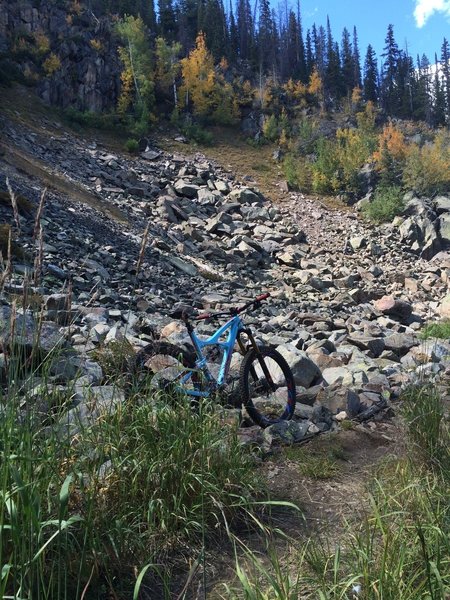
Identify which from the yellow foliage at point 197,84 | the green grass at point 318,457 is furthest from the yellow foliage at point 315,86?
the green grass at point 318,457

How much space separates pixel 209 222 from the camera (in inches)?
904

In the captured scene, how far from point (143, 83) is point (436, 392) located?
44130mm

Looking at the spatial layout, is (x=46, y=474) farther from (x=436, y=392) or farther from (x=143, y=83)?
(x=143, y=83)

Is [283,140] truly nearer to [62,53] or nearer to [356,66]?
[62,53]

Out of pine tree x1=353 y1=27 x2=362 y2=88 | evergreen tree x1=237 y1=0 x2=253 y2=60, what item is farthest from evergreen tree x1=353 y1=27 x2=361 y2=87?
evergreen tree x1=237 y1=0 x2=253 y2=60

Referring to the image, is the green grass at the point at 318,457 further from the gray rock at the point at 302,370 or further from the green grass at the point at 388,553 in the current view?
the gray rock at the point at 302,370

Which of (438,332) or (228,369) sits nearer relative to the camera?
(228,369)

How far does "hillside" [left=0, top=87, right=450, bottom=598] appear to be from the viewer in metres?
2.17

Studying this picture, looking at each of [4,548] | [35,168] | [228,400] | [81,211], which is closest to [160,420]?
[4,548]

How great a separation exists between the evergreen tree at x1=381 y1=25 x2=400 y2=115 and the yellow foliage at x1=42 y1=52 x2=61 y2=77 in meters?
42.1

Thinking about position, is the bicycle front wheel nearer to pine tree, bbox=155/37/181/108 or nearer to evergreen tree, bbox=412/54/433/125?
pine tree, bbox=155/37/181/108

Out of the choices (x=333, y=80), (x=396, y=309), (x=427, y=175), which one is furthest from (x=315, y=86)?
(x=396, y=309)

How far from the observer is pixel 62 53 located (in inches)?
1540

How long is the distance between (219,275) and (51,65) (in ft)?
99.0
